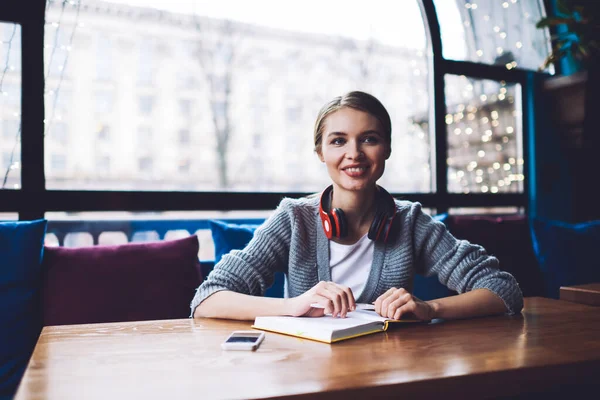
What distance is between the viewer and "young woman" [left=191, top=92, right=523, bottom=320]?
140 centimetres

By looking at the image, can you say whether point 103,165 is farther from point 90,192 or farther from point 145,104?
point 145,104

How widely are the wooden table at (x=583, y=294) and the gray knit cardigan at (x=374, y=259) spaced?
320 mm

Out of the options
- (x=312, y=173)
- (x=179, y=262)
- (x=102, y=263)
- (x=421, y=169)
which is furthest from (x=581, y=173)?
(x=102, y=263)

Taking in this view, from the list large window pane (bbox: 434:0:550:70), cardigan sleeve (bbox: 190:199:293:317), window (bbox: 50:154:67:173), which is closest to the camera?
cardigan sleeve (bbox: 190:199:293:317)

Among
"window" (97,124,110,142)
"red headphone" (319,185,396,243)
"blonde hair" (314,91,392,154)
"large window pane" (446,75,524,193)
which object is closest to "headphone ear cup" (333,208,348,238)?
"red headphone" (319,185,396,243)

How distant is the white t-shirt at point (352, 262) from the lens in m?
1.54

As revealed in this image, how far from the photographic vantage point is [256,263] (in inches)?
57.2

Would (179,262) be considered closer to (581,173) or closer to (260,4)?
(260,4)

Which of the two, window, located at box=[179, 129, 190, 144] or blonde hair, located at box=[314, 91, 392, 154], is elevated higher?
window, located at box=[179, 129, 190, 144]

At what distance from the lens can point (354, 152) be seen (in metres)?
1.46

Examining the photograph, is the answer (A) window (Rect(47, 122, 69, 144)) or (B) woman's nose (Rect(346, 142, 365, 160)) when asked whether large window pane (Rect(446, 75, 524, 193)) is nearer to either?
(B) woman's nose (Rect(346, 142, 365, 160))

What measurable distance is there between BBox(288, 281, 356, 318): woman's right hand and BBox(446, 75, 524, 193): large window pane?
2202mm

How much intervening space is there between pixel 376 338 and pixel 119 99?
6.02 ft

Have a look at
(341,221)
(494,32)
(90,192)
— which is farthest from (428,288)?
(494,32)
